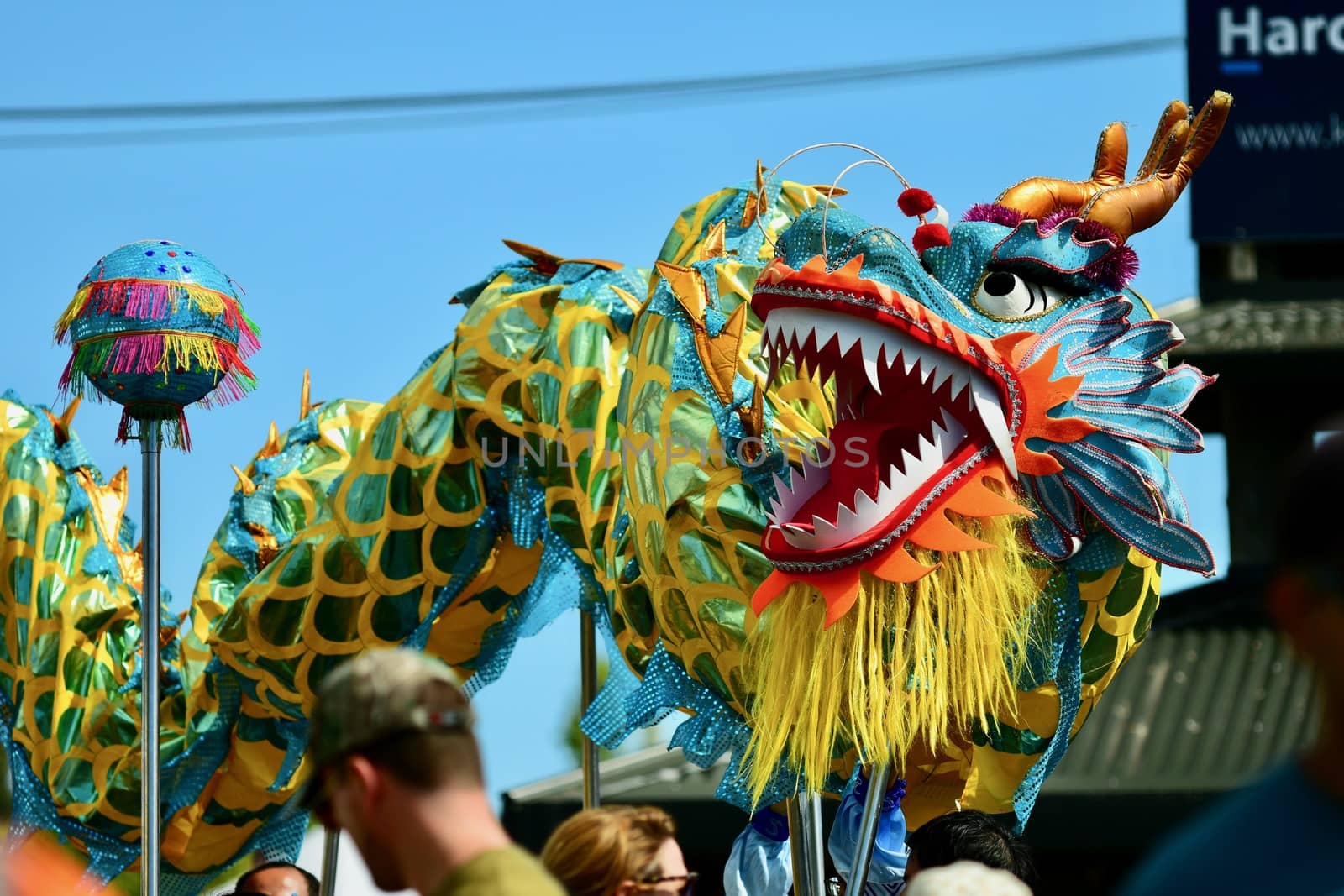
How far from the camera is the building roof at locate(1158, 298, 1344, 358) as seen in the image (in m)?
8.61

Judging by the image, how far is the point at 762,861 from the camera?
4316 millimetres

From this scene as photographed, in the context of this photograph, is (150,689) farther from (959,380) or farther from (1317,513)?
(1317,513)

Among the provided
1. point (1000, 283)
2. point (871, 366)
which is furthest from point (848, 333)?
point (1000, 283)

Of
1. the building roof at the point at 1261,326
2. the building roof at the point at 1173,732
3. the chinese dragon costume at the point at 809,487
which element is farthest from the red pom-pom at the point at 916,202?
the building roof at the point at 1261,326

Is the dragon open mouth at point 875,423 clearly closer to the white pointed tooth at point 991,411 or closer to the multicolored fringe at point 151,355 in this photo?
the white pointed tooth at point 991,411

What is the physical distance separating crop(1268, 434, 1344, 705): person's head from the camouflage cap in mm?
720

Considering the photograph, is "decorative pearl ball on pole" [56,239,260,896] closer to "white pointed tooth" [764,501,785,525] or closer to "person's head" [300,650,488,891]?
"white pointed tooth" [764,501,785,525]

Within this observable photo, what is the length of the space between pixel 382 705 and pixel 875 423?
6.45 feet

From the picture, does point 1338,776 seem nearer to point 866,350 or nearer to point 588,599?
point 866,350

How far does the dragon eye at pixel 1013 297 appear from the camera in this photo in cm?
366

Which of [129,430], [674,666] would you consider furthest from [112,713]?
[674,666]

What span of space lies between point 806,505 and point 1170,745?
4739mm

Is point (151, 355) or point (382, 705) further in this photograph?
point (151, 355)

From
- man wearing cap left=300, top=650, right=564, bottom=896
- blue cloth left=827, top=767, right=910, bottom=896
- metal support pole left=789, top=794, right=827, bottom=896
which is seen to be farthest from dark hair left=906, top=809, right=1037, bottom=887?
man wearing cap left=300, top=650, right=564, bottom=896
